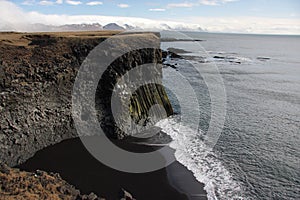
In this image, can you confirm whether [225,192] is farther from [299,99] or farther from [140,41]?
[299,99]

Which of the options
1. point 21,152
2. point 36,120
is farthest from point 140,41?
point 21,152

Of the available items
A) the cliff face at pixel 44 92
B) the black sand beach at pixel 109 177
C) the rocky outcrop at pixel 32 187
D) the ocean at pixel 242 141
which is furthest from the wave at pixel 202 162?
the rocky outcrop at pixel 32 187

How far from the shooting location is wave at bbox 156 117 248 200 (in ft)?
64.2

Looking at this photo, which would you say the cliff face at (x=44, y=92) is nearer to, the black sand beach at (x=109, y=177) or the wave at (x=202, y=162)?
the black sand beach at (x=109, y=177)

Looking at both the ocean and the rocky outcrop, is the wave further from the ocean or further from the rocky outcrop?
the rocky outcrop

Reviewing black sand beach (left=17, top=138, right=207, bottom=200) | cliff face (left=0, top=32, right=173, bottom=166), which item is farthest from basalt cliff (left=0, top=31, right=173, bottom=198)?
black sand beach (left=17, top=138, right=207, bottom=200)

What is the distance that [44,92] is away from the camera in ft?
81.7

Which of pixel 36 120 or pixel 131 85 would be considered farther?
pixel 131 85

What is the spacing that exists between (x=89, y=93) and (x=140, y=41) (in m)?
8.80

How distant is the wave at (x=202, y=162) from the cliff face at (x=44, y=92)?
414cm

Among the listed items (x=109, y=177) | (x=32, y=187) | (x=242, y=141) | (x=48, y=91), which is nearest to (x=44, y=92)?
(x=48, y=91)

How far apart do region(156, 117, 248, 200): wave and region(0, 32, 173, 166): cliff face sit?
13.6 feet

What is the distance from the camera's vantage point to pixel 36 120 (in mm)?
24031

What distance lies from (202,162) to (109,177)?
7.86 metres
